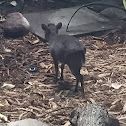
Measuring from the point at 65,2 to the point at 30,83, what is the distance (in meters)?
4.33

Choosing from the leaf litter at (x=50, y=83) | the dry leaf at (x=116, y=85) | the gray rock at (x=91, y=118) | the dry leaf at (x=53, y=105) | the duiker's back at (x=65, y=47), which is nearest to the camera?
the gray rock at (x=91, y=118)

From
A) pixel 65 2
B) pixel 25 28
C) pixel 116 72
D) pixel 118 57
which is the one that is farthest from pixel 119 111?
pixel 65 2

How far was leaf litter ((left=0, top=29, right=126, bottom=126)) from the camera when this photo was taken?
16.8 feet

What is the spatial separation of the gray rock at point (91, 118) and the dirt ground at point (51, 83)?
1.89 feet

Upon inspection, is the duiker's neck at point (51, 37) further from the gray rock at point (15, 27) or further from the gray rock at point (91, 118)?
the gray rock at point (91, 118)

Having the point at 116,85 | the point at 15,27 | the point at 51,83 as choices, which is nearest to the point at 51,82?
the point at 51,83

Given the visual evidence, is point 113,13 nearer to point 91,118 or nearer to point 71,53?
point 71,53

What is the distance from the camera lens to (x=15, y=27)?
7.89 meters

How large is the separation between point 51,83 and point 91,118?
6.70 ft

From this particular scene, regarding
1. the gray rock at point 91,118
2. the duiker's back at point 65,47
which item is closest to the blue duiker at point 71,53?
the duiker's back at point 65,47

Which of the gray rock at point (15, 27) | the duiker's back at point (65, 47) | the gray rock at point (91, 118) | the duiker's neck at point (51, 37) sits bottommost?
the gray rock at point (15, 27)

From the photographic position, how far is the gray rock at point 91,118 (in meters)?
4.03

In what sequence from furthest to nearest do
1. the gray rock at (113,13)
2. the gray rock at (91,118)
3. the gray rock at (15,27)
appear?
the gray rock at (113,13), the gray rock at (15,27), the gray rock at (91,118)

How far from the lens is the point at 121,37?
773cm
